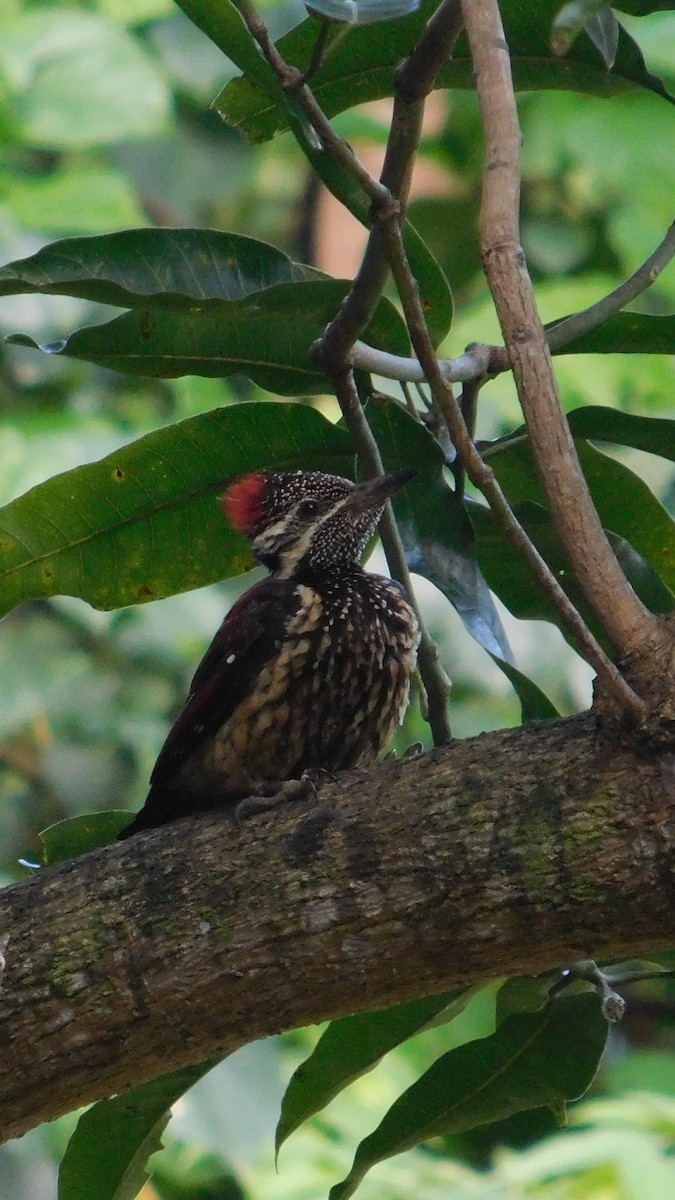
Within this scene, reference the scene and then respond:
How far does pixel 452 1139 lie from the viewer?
6117mm

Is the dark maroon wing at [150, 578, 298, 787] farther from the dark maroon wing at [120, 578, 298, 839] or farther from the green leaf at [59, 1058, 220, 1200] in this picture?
the green leaf at [59, 1058, 220, 1200]

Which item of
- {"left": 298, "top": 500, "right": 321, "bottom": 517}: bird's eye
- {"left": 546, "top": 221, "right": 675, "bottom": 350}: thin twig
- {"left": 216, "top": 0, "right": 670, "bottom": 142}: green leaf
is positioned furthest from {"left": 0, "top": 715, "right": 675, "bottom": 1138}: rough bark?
{"left": 216, "top": 0, "right": 670, "bottom": 142}: green leaf

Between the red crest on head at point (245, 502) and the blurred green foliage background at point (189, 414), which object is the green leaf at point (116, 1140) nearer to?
the red crest on head at point (245, 502)

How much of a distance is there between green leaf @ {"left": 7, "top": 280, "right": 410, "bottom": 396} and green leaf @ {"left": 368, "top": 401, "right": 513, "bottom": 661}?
17 centimetres

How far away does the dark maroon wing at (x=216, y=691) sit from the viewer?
2719 mm

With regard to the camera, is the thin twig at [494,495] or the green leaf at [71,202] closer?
the thin twig at [494,495]

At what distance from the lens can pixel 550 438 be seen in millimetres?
1728

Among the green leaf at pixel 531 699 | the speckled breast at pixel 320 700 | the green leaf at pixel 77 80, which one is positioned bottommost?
the green leaf at pixel 531 699

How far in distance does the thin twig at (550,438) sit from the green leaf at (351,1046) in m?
0.86

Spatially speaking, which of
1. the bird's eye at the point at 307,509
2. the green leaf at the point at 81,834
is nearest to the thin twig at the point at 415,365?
the bird's eye at the point at 307,509

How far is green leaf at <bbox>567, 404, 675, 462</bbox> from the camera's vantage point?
2455 mm

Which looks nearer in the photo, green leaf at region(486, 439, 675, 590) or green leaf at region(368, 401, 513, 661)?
green leaf at region(368, 401, 513, 661)

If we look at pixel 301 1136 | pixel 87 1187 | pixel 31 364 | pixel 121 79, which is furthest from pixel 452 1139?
pixel 121 79

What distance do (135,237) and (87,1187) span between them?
1.45 m
